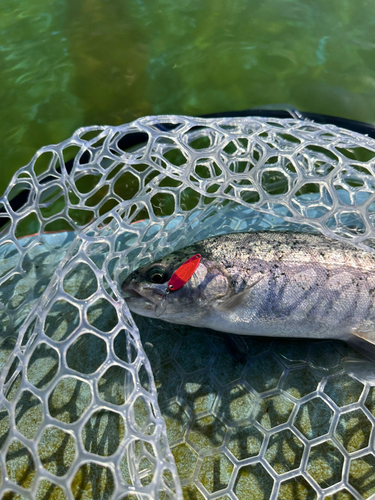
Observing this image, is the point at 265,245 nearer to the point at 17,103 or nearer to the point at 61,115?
the point at 61,115

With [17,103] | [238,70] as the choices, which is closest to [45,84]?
[17,103]

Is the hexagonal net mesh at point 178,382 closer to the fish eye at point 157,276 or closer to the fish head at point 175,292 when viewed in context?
the fish head at point 175,292

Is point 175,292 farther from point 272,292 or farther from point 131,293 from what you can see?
point 272,292

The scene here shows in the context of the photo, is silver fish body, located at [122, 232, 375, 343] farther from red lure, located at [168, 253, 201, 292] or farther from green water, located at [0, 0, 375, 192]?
green water, located at [0, 0, 375, 192]

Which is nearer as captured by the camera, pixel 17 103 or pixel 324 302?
pixel 324 302

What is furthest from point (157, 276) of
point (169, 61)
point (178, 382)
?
point (169, 61)

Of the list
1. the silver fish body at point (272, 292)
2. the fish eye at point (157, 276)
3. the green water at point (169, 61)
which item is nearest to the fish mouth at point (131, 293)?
the silver fish body at point (272, 292)

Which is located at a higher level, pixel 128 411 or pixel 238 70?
pixel 238 70
